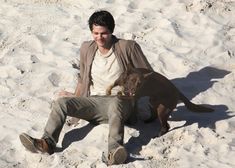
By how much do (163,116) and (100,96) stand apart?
0.55 meters

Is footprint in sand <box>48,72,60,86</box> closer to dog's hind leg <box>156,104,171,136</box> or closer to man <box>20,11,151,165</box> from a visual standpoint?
man <box>20,11,151,165</box>

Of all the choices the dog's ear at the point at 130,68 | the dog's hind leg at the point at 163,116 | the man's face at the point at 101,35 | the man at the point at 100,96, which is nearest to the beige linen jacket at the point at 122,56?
the man at the point at 100,96

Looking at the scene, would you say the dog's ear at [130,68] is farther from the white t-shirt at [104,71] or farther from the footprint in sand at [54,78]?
the footprint in sand at [54,78]

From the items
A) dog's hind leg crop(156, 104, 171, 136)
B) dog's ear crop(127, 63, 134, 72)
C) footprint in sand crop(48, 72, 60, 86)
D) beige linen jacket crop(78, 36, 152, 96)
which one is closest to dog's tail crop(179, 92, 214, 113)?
dog's hind leg crop(156, 104, 171, 136)

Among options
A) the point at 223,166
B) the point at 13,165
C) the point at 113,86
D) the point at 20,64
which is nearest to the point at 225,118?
the point at 223,166

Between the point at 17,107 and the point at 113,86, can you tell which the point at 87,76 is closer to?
the point at 113,86

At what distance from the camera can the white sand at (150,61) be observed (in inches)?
177

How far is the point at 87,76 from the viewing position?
191 inches

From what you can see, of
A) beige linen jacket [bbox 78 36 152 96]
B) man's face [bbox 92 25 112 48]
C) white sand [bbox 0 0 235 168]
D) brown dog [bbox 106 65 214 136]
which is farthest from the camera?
beige linen jacket [bbox 78 36 152 96]

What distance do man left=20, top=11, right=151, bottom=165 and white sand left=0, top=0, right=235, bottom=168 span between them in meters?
0.14

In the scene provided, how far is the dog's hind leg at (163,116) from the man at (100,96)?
23cm

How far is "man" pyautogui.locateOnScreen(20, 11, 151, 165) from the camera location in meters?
4.42

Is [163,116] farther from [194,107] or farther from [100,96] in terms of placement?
[100,96]

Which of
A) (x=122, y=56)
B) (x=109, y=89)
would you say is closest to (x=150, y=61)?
(x=122, y=56)
